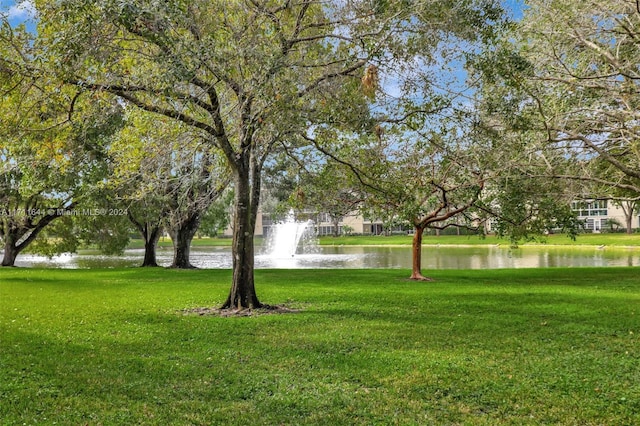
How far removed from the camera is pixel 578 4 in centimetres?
1422

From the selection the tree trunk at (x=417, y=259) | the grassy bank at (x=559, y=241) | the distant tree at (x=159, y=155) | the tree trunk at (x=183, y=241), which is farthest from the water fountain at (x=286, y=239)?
the distant tree at (x=159, y=155)

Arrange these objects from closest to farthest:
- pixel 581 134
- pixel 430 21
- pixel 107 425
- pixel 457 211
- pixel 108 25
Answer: pixel 107 425
pixel 108 25
pixel 430 21
pixel 581 134
pixel 457 211

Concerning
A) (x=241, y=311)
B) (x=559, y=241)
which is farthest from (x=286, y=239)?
(x=241, y=311)

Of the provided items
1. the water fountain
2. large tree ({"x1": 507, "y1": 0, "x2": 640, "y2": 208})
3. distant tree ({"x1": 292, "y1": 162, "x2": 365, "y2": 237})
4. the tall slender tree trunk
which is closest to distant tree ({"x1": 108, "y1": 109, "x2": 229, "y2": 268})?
distant tree ({"x1": 292, "y1": 162, "x2": 365, "y2": 237})

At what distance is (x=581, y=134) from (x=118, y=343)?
47.8ft

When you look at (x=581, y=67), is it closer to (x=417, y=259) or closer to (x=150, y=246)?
(x=417, y=259)

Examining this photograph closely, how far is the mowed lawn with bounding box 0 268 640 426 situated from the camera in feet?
18.1

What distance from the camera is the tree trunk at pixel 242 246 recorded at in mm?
12039

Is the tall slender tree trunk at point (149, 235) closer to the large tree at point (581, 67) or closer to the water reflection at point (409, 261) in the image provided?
the water reflection at point (409, 261)

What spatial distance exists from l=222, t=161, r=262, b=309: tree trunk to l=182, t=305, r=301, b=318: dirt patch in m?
0.18

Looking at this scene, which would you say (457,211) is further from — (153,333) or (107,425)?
(107,425)

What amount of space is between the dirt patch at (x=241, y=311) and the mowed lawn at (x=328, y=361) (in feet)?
1.19

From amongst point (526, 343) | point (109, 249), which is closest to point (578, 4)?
point (526, 343)

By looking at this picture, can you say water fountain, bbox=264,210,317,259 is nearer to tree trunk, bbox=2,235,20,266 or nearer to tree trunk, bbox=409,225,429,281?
tree trunk, bbox=2,235,20,266
